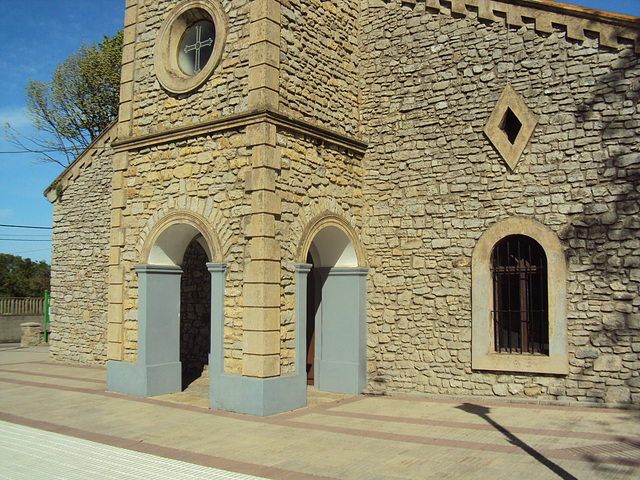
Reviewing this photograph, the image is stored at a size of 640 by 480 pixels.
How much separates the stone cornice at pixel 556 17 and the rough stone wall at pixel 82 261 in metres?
9.33

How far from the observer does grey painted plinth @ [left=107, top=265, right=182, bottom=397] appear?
32.7 feet

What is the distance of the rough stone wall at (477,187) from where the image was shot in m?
8.73

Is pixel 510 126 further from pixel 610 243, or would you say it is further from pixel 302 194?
pixel 302 194

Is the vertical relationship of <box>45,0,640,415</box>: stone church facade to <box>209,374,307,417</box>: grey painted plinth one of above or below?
above

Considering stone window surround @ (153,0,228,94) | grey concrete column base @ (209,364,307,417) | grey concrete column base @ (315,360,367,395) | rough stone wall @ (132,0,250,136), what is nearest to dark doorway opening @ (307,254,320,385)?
grey concrete column base @ (315,360,367,395)

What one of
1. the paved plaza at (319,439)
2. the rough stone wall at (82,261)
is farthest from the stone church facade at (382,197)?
the rough stone wall at (82,261)

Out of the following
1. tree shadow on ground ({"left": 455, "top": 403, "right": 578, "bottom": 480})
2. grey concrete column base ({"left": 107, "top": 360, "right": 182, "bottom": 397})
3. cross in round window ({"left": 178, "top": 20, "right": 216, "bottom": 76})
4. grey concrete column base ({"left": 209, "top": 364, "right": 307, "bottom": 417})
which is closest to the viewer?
tree shadow on ground ({"left": 455, "top": 403, "right": 578, "bottom": 480})

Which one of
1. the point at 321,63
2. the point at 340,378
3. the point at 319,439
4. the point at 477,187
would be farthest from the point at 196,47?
the point at 319,439

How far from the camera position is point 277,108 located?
8930mm

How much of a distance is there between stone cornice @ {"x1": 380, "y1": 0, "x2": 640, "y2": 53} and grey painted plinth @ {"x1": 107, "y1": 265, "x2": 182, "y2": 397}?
718 centimetres

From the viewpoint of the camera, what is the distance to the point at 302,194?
30.8 ft

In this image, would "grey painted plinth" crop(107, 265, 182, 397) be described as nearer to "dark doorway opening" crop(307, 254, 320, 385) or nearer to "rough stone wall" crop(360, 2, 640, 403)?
"dark doorway opening" crop(307, 254, 320, 385)

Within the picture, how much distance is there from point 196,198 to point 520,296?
224 inches

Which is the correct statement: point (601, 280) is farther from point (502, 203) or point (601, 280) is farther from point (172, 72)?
point (172, 72)
